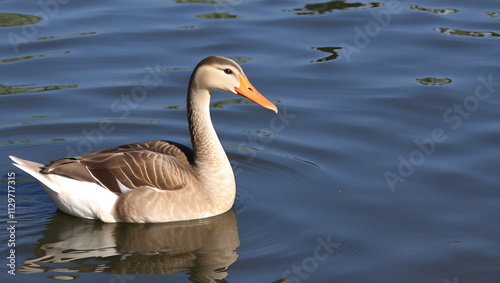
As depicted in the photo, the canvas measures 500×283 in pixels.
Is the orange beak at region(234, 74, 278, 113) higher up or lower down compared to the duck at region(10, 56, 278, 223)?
higher up

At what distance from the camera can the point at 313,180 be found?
10172mm

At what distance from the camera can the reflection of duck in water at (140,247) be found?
26.3 ft

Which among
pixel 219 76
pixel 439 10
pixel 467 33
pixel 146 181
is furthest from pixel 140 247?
pixel 439 10

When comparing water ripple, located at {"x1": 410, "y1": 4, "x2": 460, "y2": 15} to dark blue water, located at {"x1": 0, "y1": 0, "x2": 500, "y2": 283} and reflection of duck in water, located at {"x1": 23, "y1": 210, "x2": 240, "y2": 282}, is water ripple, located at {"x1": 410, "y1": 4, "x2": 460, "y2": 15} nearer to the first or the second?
dark blue water, located at {"x1": 0, "y1": 0, "x2": 500, "y2": 283}

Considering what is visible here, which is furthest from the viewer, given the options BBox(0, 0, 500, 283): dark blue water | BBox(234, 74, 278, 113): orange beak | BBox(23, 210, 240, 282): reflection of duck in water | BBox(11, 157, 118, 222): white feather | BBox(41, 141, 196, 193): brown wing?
BBox(234, 74, 278, 113): orange beak

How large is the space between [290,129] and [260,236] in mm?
3190

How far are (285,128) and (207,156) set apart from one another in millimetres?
2505

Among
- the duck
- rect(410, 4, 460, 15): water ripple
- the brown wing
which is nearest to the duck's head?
the duck

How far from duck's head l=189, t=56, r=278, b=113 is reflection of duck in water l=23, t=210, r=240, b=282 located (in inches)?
57.4

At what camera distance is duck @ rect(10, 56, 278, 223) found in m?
9.02

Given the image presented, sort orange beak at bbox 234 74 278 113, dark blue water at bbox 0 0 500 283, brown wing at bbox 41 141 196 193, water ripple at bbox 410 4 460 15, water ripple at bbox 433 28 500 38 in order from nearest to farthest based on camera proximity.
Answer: dark blue water at bbox 0 0 500 283
brown wing at bbox 41 141 196 193
orange beak at bbox 234 74 278 113
water ripple at bbox 433 28 500 38
water ripple at bbox 410 4 460 15

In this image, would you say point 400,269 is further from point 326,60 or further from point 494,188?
point 326,60

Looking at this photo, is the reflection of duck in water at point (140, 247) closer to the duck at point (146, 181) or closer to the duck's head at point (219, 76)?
the duck at point (146, 181)

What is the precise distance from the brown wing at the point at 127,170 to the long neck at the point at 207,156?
A: 275mm
